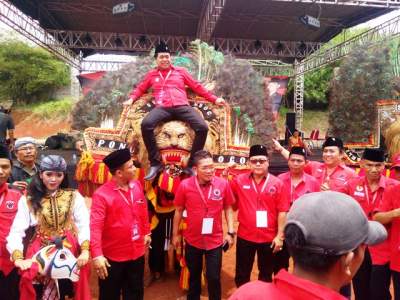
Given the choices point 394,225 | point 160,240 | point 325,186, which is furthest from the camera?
point 160,240

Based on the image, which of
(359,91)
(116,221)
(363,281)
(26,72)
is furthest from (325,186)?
(26,72)

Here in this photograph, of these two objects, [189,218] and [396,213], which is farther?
[189,218]

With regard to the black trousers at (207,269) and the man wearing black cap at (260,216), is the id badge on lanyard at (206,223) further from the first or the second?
the man wearing black cap at (260,216)

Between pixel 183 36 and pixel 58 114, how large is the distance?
12342mm

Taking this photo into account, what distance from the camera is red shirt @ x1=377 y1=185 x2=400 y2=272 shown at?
293cm

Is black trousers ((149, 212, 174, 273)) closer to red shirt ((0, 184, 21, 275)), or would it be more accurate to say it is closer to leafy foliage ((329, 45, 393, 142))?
red shirt ((0, 184, 21, 275))

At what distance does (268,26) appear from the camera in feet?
64.8

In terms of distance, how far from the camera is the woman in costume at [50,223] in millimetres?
2830

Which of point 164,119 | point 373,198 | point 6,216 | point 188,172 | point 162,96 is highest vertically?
point 162,96

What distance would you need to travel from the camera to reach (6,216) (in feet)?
9.96

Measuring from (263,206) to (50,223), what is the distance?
71.2 inches

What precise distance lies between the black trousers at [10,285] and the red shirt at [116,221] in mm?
673

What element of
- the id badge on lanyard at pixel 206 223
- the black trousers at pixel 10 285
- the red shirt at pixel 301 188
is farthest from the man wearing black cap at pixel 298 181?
the black trousers at pixel 10 285

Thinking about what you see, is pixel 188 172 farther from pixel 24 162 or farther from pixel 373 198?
pixel 373 198
